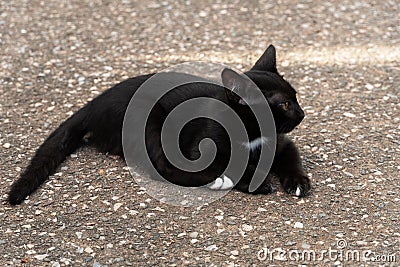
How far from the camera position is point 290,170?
3.28 m

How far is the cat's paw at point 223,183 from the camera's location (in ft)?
10.7

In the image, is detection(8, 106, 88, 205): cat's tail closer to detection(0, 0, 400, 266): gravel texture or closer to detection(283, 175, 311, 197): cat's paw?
detection(0, 0, 400, 266): gravel texture

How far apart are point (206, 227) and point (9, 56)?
2.50 meters

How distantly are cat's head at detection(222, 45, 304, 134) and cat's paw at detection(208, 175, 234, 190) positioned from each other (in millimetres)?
364

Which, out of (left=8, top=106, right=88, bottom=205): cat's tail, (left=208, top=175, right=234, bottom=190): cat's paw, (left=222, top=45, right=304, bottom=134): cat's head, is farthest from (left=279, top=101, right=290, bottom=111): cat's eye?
(left=8, top=106, right=88, bottom=205): cat's tail

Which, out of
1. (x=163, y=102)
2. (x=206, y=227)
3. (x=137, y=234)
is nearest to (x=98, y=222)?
(x=137, y=234)

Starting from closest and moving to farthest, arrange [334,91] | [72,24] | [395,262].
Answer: [395,262]
[334,91]
[72,24]

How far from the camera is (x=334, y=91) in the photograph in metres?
4.22

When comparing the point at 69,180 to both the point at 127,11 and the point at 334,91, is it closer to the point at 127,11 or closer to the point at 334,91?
the point at 334,91

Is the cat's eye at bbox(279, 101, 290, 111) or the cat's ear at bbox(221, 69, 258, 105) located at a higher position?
the cat's ear at bbox(221, 69, 258, 105)

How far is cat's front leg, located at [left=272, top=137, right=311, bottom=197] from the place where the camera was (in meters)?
3.20

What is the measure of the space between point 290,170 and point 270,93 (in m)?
0.47

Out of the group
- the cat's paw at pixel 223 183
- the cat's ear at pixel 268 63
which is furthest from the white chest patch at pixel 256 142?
the cat's ear at pixel 268 63

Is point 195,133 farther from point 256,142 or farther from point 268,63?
point 268,63
